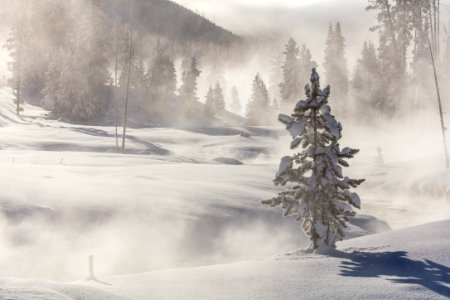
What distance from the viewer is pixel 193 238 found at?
13062 millimetres

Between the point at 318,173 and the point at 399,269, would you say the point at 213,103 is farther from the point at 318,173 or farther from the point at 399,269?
the point at 399,269

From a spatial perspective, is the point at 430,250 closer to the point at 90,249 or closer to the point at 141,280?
the point at 141,280

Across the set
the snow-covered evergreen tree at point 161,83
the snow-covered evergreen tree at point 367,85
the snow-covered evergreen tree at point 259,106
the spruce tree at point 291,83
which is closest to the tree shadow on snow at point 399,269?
the snow-covered evergreen tree at point 367,85

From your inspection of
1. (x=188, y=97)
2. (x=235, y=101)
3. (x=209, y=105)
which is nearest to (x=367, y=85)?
(x=209, y=105)

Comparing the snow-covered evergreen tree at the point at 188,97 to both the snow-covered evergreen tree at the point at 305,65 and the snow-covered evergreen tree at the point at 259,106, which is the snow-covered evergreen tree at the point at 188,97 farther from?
the snow-covered evergreen tree at the point at 305,65

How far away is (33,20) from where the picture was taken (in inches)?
3162

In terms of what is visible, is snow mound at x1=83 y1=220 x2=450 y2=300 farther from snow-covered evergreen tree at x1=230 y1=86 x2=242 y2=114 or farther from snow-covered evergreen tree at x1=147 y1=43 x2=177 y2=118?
snow-covered evergreen tree at x1=230 y1=86 x2=242 y2=114

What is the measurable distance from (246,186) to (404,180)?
472 inches

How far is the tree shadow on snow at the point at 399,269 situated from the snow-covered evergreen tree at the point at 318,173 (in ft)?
3.60

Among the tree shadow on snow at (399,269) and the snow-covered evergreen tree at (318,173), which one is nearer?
the tree shadow on snow at (399,269)

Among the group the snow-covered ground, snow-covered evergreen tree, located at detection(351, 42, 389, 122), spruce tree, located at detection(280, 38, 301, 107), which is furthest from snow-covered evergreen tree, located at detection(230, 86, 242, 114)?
the snow-covered ground

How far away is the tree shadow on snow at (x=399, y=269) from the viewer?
640 cm

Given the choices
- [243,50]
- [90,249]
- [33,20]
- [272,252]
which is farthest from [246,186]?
[243,50]

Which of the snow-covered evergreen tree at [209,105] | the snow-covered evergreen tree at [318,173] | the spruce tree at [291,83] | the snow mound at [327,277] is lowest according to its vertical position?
the snow mound at [327,277]
